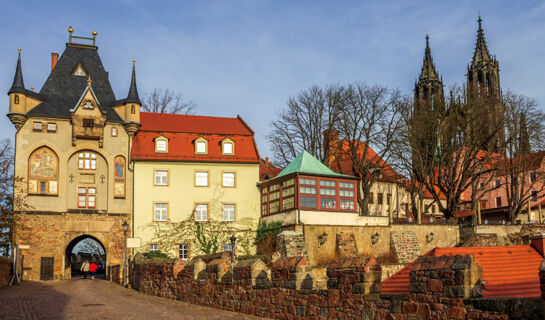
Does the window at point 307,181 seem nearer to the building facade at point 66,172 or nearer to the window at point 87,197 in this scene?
the building facade at point 66,172

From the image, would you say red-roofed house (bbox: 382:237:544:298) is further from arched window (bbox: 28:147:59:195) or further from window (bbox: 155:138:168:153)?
arched window (bbox: 28:147:59:195)

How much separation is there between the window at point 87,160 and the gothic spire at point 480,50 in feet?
195

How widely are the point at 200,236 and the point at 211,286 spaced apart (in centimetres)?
2215

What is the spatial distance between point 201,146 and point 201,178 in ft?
7.00

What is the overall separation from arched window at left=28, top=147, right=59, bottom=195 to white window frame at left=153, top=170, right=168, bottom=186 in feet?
19.2

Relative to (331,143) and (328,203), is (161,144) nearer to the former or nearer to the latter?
(328,203)

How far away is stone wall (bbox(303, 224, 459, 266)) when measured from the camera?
116ft

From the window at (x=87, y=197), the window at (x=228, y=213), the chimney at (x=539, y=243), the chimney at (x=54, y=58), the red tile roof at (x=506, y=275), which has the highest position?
the chimney at (x=54, y=58)

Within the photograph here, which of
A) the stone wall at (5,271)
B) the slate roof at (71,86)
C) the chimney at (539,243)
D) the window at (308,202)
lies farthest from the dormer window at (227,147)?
the chimney at (539,243)

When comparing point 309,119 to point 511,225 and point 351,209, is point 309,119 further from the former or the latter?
point 511,225

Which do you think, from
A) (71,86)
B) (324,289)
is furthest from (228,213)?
(324,289)

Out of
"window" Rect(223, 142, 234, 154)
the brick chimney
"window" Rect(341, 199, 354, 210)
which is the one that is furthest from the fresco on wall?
the brick chimney

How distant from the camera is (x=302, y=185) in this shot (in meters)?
36.1

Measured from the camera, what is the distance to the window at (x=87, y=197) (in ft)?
123
